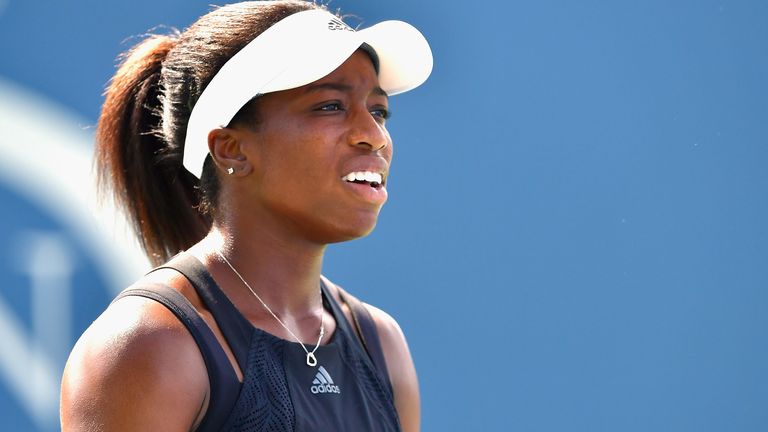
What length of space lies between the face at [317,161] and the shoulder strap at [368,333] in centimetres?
18

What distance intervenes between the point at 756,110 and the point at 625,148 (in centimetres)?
30

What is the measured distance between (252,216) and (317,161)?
0.43 feet

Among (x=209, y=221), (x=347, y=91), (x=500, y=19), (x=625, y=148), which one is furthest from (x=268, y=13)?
(x=625, y=148)

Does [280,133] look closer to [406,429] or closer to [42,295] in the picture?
[406,429]

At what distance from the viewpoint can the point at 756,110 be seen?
240 cm

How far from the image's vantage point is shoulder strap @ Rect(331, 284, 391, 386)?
1.69m

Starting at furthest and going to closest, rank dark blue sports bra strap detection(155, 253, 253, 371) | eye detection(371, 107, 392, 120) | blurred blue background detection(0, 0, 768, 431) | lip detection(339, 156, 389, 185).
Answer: blurred blue background detection(0, 0, 768, 431)
eye detection(371, 107, 392, 120)
lip detection(339, 156, 389, 185)
dark blue sports bra strap detection(155, 253, 253, 371)

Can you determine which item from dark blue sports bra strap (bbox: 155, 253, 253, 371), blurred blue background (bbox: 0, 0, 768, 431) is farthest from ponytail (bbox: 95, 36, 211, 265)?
blurred blue background (bbox: 0, 0, 768, 431)

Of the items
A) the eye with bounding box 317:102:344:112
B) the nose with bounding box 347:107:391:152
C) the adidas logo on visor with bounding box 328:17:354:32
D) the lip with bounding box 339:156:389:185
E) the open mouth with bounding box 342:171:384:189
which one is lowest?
the open mouth with bounding box 342:171:384:189

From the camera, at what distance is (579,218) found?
2.41 metres

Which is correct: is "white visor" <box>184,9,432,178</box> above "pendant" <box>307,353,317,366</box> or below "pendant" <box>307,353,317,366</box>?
above

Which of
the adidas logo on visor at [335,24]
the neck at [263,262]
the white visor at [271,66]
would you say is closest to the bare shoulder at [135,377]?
the neck at [263,262]

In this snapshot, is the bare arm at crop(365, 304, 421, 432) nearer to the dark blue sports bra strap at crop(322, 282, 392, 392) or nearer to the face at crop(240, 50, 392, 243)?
the dark blue sports bra strap at crop(322, 282, 392, 392)

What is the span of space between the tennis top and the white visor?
188 millimetres
